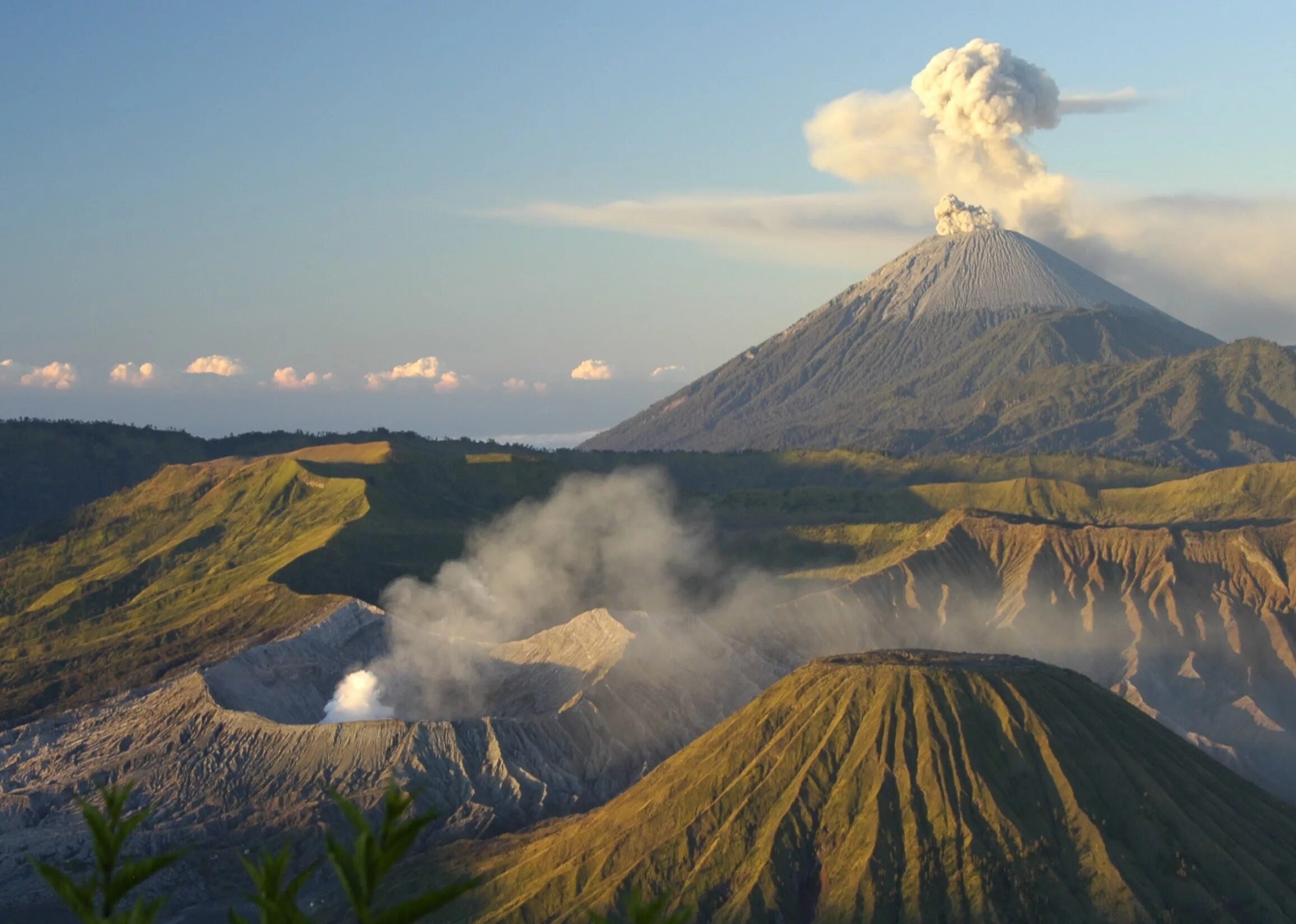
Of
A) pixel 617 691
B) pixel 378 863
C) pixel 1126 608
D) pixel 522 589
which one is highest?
pixel 378 863

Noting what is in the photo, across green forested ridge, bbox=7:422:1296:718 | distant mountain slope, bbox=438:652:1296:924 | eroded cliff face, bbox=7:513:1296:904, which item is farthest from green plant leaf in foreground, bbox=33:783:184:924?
green forested ridge, bbox=7:422:1296:718

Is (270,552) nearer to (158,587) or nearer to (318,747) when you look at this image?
(158,587)

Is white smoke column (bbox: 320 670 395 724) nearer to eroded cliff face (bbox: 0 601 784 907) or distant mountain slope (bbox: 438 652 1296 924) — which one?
eroded cliff face (bbox: 0 601 784 907)

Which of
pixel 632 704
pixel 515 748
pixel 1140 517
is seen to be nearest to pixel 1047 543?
pixel 1140 517

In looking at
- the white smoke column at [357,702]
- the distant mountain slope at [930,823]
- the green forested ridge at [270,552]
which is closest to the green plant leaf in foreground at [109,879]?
the distant mountain slope at [930,823]

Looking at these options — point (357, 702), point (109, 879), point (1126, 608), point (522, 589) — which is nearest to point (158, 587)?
point (522, 589)

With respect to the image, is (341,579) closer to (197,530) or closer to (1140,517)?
(197,530)

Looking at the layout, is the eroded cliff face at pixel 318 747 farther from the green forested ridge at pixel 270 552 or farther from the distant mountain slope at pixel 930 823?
the green forested ridge at pixel 270 552
